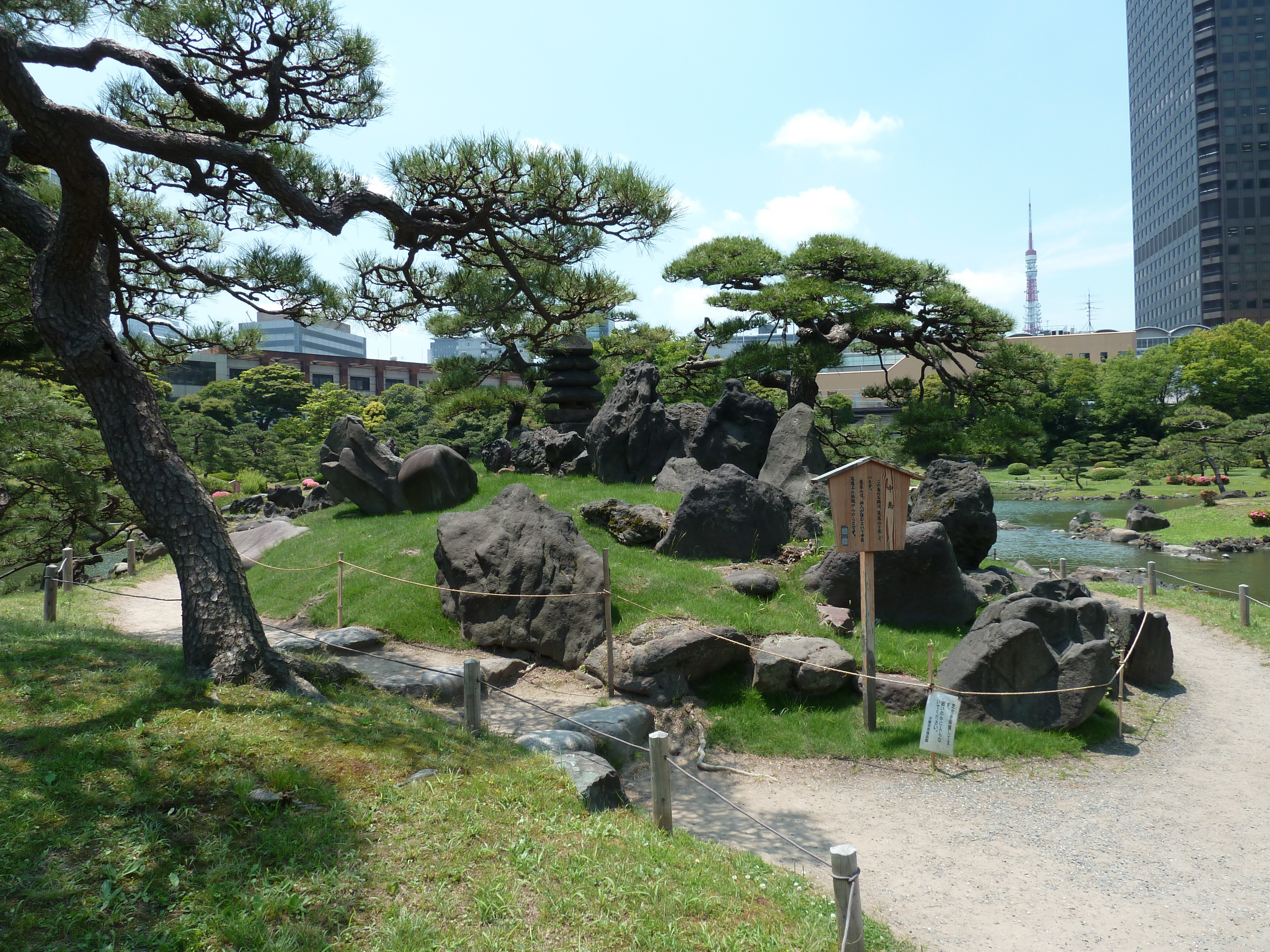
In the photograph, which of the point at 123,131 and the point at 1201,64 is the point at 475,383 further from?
the point at 1201,64

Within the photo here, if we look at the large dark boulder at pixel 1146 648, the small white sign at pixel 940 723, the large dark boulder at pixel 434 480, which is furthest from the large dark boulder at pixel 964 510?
the large dark boulder at pixel 434 480

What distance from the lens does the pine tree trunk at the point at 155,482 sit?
633cm

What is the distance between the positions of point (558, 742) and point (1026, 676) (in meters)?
5.33

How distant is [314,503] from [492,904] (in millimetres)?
17983

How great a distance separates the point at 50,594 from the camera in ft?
37.2

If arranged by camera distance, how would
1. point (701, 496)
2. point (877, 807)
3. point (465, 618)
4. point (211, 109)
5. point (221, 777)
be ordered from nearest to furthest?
point (221, 777)
point (877, 807)
point (211, 109)
point (465, 618)
point (701, 496)

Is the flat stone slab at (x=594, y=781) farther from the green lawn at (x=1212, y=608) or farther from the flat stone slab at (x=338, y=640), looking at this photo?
the green lawn at (x=1212, y=608)

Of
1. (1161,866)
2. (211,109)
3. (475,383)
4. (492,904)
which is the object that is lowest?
(1161,866)

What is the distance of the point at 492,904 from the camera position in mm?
4125

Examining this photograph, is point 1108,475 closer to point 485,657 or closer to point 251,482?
point 251,482

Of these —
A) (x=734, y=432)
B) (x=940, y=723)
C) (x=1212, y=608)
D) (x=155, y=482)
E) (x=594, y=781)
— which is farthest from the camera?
(x=734, y=432)

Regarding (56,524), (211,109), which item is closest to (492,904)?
(211,109)

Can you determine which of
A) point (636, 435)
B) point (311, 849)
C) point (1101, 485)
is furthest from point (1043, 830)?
point (1101, 485)

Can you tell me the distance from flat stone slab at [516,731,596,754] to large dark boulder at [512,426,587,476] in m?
11.4
